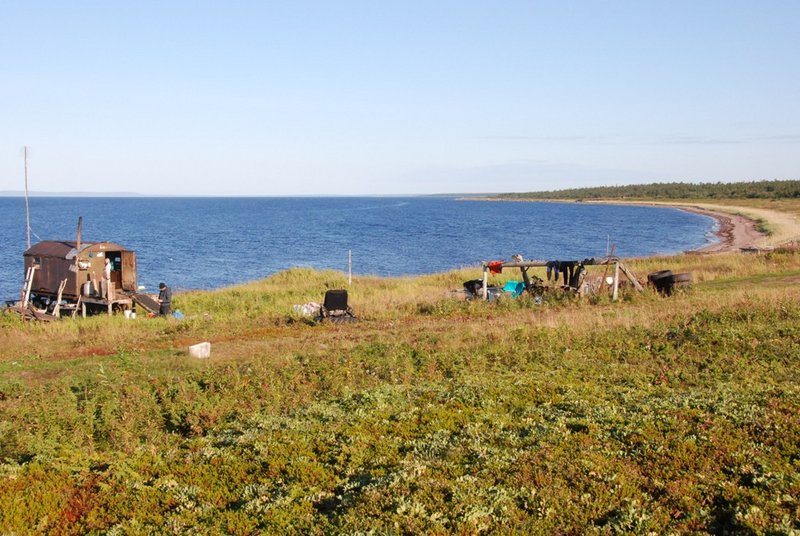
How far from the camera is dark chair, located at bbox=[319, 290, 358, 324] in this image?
72.0ft

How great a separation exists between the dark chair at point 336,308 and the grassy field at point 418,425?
3.68ft

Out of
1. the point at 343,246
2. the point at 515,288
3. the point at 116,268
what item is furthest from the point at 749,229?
the point at 116,268

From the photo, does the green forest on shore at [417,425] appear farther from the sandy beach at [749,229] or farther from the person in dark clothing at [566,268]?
the sandy beach at [749,229]

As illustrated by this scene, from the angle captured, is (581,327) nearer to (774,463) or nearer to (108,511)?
(774,463)

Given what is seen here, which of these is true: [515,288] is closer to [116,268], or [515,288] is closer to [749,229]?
[116,268]

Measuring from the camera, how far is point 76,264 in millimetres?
28578

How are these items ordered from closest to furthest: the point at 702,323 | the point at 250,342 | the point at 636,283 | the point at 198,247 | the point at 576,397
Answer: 1. the point at 576,397
2. the point at 702,323
3. the point at 250,342
4. the point at 636,283
5. the point at 198,247

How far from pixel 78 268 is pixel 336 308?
1299 centimetres

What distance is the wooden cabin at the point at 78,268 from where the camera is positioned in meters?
28.8

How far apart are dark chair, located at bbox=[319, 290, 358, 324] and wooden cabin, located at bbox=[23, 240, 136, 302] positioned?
10.9 metres

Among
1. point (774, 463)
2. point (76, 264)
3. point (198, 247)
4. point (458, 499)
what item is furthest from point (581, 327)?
point (198, 247)

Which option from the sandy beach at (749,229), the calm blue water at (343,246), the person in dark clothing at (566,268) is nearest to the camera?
the person in dark clothing at (566,268)

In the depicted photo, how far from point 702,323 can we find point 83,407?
564 inches

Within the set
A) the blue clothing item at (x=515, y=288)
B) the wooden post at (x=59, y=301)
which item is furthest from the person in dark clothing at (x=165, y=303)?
the blue clothing item at (x=515, y=288)
